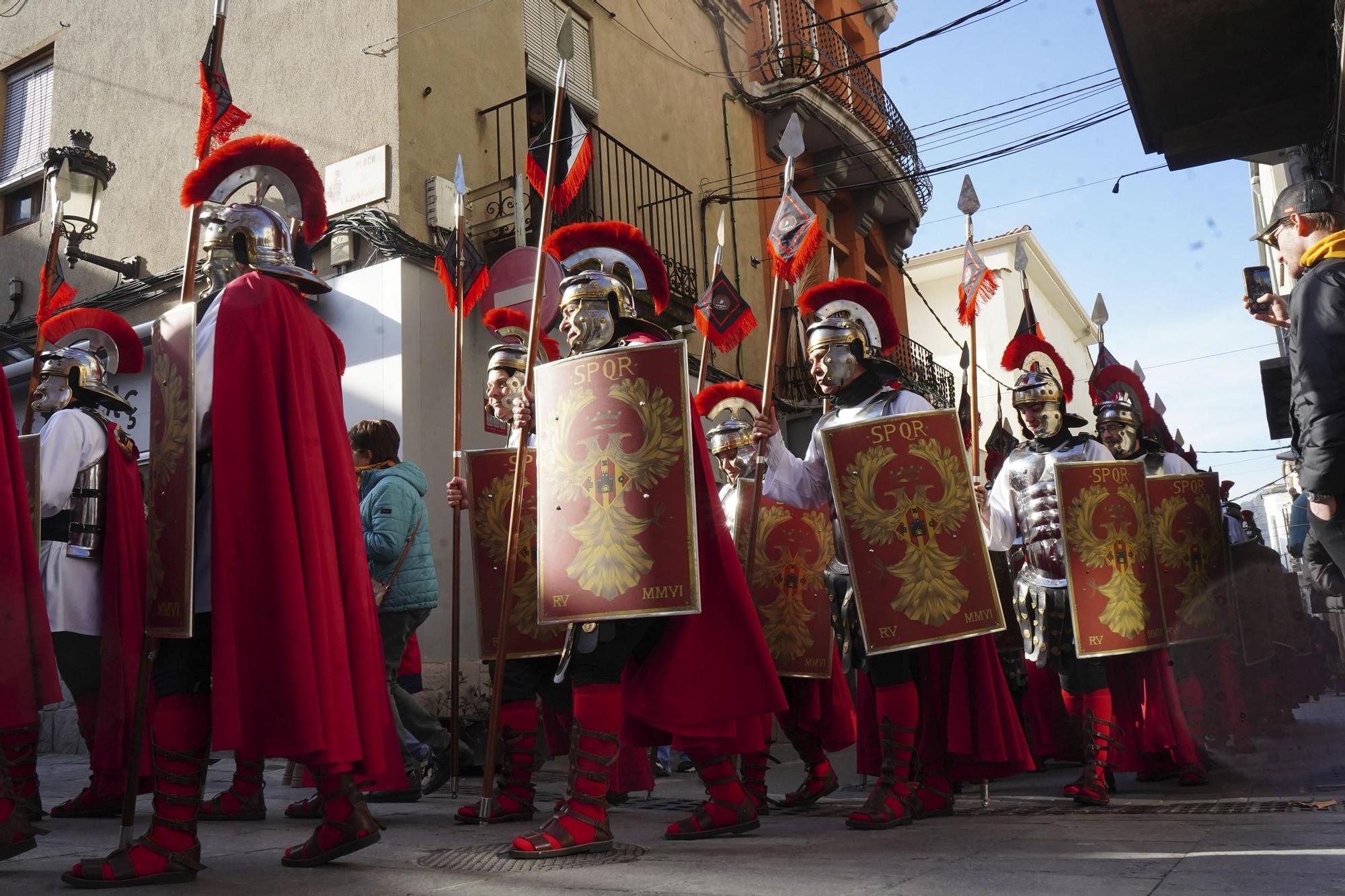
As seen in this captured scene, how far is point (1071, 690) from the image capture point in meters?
5.36

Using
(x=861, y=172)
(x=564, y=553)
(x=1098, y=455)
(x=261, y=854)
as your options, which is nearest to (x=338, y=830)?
(x=261, y=854)

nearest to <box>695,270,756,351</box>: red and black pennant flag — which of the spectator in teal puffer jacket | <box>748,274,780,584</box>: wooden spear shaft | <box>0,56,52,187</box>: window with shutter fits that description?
<box>748,274,780,584</box>: wooden spear shaft

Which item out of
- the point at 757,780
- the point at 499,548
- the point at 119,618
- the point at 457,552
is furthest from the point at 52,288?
the point at 757,780

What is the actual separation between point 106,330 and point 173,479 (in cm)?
316

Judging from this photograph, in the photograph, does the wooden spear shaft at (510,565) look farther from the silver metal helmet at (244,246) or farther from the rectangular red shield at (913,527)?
the rectangular red shield at (913,527)

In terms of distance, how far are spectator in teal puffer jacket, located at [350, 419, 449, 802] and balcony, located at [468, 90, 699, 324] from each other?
300 centimetres

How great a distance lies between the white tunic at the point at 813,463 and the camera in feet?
15.3

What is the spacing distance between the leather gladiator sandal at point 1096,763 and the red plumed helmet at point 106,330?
182 inches

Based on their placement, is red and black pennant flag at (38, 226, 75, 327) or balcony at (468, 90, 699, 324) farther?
balcony at (468, 90, 699, 324)

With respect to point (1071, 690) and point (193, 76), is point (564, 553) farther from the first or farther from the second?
point (193, 76)

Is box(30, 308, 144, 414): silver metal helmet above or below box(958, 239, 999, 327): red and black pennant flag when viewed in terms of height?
below

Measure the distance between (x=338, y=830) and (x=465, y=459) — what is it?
6.85 feet

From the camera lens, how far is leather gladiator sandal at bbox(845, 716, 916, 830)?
4.14 metres

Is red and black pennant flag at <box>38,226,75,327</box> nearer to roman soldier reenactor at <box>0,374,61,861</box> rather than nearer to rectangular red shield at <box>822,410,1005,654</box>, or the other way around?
roman soldier reenactor at <box>0,374,61,861</box>
